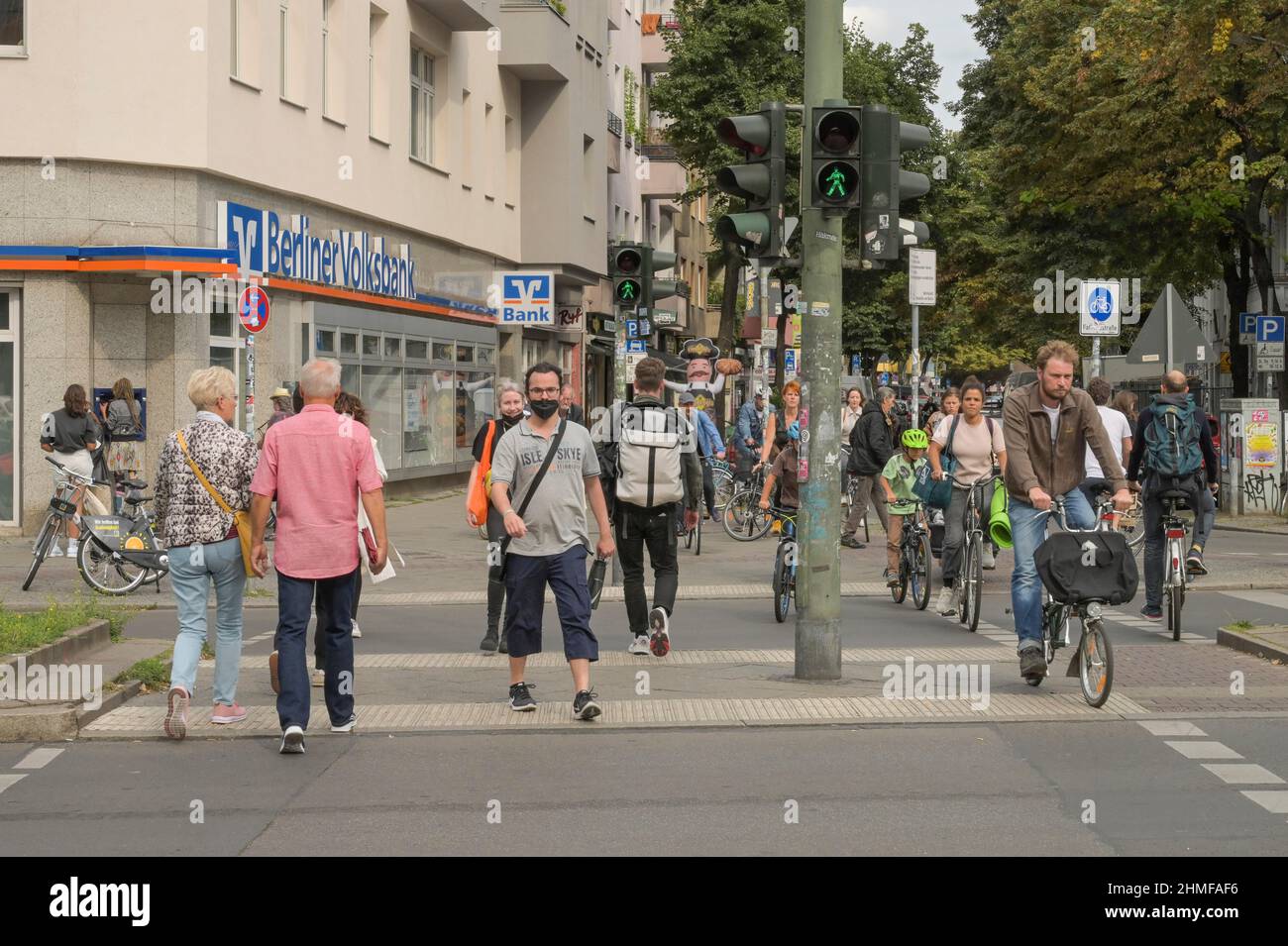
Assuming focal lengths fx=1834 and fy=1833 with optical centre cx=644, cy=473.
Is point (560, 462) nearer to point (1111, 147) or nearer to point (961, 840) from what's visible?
point (961, 840)

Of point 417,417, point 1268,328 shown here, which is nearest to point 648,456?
point 1268,328

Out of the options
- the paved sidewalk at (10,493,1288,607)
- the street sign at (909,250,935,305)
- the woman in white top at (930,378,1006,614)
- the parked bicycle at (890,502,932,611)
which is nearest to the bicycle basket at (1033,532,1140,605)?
the woman in white top at (930,378,1006,614)

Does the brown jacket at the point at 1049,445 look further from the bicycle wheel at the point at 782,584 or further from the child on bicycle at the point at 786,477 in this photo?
the child on bicycle at the point at 786,477

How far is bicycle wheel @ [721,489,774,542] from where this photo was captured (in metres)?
23.3

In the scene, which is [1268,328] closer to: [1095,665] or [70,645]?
[1095,665]

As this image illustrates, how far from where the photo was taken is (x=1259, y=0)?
81.4ft

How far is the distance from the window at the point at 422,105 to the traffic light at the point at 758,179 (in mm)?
21988

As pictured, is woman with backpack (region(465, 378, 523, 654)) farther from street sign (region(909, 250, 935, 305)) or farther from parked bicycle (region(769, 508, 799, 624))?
street sign (region(909, 250, 935, 305))

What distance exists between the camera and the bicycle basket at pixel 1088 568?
9.84 meters

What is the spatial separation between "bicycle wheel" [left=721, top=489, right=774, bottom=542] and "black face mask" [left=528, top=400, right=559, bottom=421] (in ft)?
45.3

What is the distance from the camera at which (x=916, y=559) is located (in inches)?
601

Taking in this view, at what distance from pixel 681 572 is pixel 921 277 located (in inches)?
500

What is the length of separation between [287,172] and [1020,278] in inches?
833

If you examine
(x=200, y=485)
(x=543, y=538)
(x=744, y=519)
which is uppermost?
(x=200, y=485)
